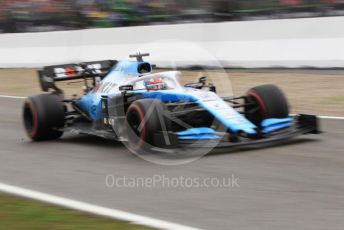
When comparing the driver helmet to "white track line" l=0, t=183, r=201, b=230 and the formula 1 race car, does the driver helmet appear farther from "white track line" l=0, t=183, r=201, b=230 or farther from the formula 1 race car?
"white track line" l=0, t=183, r=201, b=230

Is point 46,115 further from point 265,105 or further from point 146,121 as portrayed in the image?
point 265,105

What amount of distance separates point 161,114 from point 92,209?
1993mm

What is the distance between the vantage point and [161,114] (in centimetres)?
699

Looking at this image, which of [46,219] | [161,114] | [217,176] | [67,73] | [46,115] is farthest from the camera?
[67,73]

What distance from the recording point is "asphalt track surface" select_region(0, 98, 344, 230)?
4926 millimetres

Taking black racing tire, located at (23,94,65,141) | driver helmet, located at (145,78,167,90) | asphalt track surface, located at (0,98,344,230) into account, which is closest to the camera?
asphalt track surface, located at (0,98,344,230)

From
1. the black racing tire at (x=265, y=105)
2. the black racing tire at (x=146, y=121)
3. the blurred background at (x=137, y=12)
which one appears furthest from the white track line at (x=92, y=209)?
the blurred background at (x=137, y=12)

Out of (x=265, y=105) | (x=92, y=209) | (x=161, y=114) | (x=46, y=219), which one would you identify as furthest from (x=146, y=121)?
(x=46, y=219)

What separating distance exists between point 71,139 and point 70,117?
0.32m

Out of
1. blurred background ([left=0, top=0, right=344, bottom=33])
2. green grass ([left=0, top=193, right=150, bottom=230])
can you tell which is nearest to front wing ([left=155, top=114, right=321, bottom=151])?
green grass ([left=0, top=193, right=150, bottom=230])

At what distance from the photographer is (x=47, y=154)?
8.02 m

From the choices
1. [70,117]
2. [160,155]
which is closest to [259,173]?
[160,155]

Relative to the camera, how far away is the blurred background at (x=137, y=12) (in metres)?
15.5

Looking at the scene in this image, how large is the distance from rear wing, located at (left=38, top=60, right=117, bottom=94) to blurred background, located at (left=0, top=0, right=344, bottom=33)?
727cm
